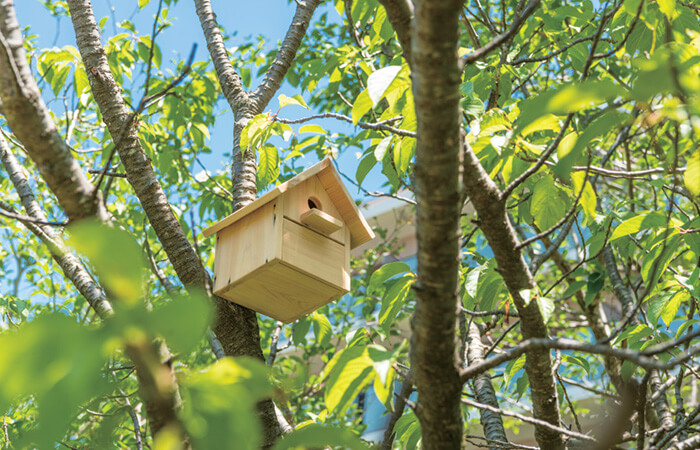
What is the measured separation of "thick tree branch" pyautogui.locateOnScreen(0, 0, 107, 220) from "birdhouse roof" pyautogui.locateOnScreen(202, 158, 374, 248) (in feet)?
4.05

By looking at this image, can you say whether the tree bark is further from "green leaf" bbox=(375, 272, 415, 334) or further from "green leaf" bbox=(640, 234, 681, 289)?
"green leaf" bbox=(640, 234, 681, 289)

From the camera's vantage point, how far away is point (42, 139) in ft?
3.96

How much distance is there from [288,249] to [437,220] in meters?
1.25

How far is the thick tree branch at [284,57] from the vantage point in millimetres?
3129

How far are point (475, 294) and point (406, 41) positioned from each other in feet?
3.23

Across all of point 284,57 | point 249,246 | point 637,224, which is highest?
point 284,57

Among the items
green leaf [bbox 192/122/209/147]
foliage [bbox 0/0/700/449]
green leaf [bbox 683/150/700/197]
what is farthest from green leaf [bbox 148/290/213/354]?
green leaf [bbox 192/122/209/147]

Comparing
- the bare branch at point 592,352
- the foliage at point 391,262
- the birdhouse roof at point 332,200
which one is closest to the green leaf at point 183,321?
the foliage at point 391,262

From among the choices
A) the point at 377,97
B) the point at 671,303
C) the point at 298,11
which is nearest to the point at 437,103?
the point at 377,97

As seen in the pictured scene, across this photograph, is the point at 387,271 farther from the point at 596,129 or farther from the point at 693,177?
the point at 596,129

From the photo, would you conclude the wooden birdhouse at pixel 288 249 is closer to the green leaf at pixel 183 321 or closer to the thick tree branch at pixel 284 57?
the thick tree branch at pixel 284 57

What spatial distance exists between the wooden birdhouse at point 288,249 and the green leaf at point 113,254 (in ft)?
5.36

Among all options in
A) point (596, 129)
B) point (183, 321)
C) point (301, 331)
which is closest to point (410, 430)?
point (301, 331)

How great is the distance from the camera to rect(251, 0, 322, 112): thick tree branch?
123 inches
